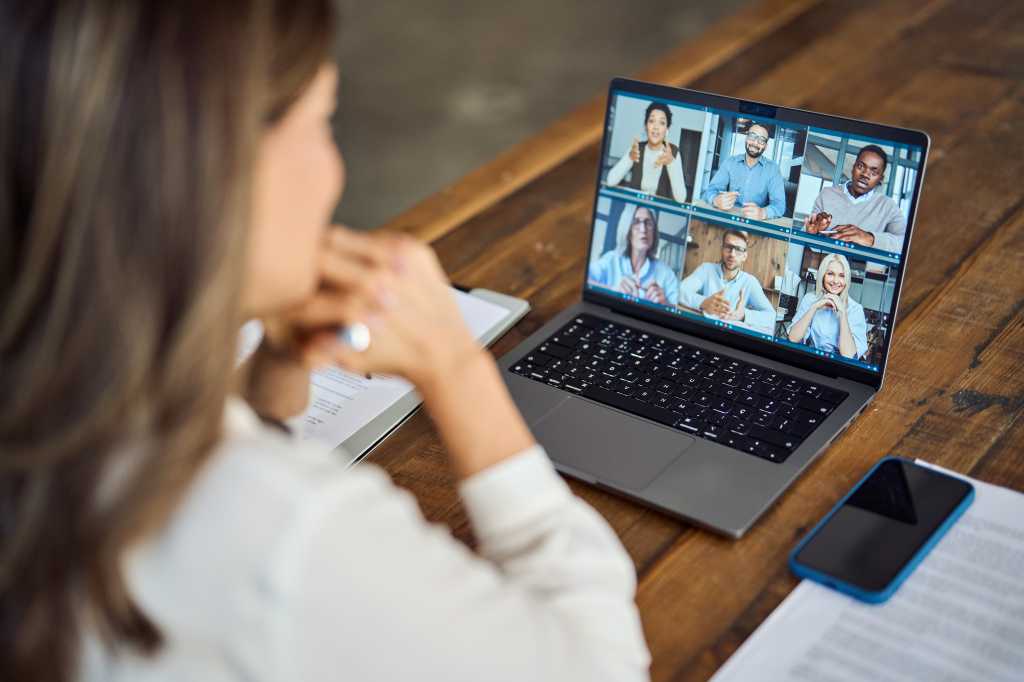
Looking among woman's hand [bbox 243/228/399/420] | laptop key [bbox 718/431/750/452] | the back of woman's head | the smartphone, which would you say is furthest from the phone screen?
the back of woman's head

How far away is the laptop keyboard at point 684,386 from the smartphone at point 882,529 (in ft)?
0.27

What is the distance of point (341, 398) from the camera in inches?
45.2

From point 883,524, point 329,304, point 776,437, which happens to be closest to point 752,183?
point 776,437

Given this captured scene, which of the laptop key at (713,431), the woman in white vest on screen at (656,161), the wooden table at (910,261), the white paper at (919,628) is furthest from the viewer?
the woman in white vest on screen at (656,161)

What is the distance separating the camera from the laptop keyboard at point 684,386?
41.4 inches

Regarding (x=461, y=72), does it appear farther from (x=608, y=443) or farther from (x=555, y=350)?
(x=608, y=443)

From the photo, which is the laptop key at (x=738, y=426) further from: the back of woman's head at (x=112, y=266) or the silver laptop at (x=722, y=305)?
the back of woman's head at (x=112, y=266)

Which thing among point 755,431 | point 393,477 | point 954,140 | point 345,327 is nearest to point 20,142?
point 345,327

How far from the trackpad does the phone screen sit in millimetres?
156

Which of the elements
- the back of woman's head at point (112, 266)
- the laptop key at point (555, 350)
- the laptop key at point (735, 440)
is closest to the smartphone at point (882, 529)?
the laptop key at point (735, 440)

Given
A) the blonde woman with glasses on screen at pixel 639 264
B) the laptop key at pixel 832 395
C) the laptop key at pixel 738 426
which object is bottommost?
the laptop key at pixel 738 426

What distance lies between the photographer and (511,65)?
4.25 meters

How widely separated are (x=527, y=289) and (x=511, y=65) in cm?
306

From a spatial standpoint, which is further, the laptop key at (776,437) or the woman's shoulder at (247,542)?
the laptop key at (776,437)
